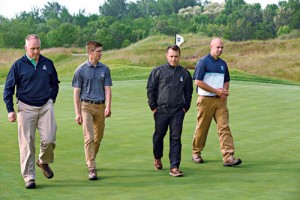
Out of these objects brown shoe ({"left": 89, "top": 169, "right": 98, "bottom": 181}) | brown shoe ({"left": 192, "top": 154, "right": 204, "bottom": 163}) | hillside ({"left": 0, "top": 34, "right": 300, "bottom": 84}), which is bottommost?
hillside ({"left": 0, "top": 34, "right": 300, "bottom": 84})

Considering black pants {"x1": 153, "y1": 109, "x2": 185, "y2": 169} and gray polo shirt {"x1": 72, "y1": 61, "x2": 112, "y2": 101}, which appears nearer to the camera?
gray polo shirt {"x1": 72, "y1": 61, "x2": 112, "y2": 101}

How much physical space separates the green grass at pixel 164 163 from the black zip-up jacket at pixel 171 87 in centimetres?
93

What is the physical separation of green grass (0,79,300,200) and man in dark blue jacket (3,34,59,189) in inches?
18.4

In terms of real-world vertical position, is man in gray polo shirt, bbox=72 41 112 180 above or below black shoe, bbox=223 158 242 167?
above

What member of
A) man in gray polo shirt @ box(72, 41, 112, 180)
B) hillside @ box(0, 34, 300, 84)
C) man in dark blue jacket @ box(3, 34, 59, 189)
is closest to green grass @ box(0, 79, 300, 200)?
man in dark blue jacket @ box(3, 34, 59, 189)

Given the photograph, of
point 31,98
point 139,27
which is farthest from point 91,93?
point 139,27

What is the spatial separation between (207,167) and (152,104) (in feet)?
4.01

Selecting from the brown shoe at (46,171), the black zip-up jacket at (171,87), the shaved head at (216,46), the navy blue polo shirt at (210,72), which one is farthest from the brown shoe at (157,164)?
the shaved head at (216,46)

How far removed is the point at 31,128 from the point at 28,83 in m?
0.57

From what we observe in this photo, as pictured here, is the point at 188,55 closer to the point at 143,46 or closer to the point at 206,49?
the point at 206,49

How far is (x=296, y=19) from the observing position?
117 meters

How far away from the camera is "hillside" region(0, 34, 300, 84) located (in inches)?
2040

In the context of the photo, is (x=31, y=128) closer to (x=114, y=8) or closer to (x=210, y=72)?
(x=210, y=72)

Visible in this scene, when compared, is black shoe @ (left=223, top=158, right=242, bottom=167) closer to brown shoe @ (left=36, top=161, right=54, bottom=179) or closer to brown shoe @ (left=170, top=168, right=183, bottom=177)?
brown shoe @ (left=170, top=168, right=183, bottom=177)
